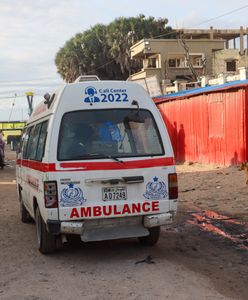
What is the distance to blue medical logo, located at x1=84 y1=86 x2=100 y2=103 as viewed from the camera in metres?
6.93

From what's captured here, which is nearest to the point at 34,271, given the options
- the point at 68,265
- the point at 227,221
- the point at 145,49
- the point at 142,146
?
the point at 68,265

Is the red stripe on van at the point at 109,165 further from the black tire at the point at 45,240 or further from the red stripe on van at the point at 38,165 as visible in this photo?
the black tire at the point at 45,240

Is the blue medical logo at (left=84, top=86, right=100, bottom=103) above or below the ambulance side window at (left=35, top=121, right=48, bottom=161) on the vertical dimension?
above

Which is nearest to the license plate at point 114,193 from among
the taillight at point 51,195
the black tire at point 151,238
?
the taillight at point 51,195

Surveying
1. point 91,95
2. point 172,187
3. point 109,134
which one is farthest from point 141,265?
point 91,95

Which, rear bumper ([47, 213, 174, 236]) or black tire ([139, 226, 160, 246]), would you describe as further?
black tire ([139, 226, 160, 246])

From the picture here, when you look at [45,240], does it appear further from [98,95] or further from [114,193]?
[98,95]

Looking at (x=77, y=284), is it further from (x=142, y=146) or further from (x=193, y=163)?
(x=193, y=163)

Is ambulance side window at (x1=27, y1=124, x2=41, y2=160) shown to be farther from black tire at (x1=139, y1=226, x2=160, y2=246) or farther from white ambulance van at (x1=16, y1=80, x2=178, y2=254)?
black tire at (x1=139, y1=226, x2=160, y2=246)

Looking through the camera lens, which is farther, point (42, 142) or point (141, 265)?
point (42, 142)

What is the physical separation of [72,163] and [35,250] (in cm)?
184

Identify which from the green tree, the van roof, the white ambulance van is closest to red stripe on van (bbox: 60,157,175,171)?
the white ambulance van

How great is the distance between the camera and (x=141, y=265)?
21.4 feet

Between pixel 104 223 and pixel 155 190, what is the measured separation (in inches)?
30.7
